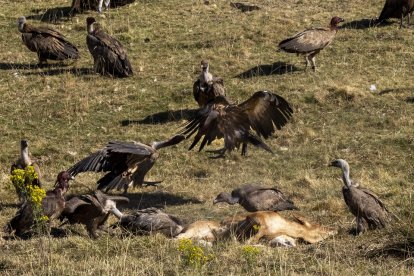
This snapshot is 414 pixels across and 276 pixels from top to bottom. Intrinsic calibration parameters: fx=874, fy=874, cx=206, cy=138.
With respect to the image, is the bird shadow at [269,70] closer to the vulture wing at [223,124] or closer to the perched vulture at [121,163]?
the vulture wing at [223,124]

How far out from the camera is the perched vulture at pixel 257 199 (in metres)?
11.4

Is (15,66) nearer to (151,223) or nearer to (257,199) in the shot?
(257,199)

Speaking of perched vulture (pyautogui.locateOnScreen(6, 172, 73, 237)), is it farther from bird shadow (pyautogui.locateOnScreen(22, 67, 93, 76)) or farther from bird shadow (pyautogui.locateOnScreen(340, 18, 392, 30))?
bird shadow (pyautogui.locateOnScreen(340, 18, 392, 30))

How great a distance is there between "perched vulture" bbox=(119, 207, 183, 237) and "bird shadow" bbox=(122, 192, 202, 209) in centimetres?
195

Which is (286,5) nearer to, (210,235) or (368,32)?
(368,32)

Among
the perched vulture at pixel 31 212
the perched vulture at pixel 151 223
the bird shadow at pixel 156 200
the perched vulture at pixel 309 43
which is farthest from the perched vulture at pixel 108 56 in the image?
the perched vulture at pixel 151 223

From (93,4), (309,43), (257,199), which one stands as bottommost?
(257,199)

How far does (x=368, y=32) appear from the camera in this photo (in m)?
20.0

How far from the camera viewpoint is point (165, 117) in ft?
53.1

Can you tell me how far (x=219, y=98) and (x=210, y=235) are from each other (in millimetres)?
3645

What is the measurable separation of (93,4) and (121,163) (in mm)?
9982

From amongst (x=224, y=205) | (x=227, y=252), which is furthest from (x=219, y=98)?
(x=227, y=252)

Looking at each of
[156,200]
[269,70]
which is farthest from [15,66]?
[156,200]

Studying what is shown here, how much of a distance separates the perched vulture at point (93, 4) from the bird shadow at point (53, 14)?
0.75 feet
